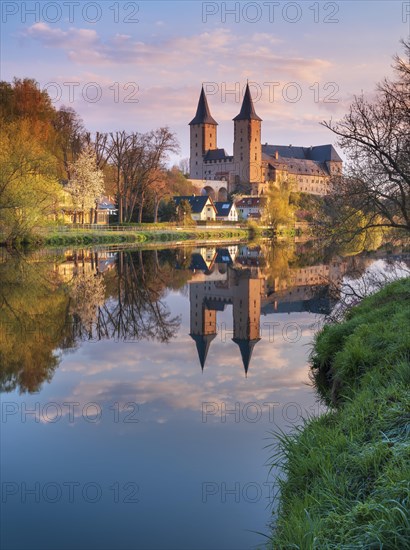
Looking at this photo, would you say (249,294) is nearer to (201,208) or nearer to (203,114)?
(201,208)

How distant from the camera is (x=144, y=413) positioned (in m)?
7.41

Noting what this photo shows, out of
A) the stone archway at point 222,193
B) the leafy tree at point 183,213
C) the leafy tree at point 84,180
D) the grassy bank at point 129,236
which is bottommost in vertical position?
the grassy bank at point 129,236

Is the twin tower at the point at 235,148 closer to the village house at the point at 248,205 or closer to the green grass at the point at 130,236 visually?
the village house at the point at 248,205

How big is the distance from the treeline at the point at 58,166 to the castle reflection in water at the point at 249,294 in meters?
10.3

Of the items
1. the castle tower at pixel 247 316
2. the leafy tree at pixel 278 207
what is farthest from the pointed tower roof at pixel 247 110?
the castle tower at pixel 247 316

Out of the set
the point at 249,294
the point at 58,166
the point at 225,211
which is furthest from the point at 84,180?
the point at 225,211

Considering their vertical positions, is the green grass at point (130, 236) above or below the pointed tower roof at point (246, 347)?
above

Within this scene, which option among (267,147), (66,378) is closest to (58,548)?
(66,378)

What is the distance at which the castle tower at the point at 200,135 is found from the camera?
118m

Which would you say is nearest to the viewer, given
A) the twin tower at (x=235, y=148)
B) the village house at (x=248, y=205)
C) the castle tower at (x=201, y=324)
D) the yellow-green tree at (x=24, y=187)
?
the castle tower at (x=201, y=324)

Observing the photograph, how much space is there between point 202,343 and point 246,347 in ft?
3.09

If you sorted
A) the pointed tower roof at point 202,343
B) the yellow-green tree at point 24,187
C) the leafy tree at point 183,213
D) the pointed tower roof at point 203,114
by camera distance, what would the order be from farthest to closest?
the pointed tower roof at point 203,114
the leafy tree at point 183,213
the yellow-green tree at point 24,187
the pointed tower roof at point 202,343

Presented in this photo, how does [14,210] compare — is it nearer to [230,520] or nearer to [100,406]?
[100,406]

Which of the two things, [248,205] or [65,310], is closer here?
[65,310]
